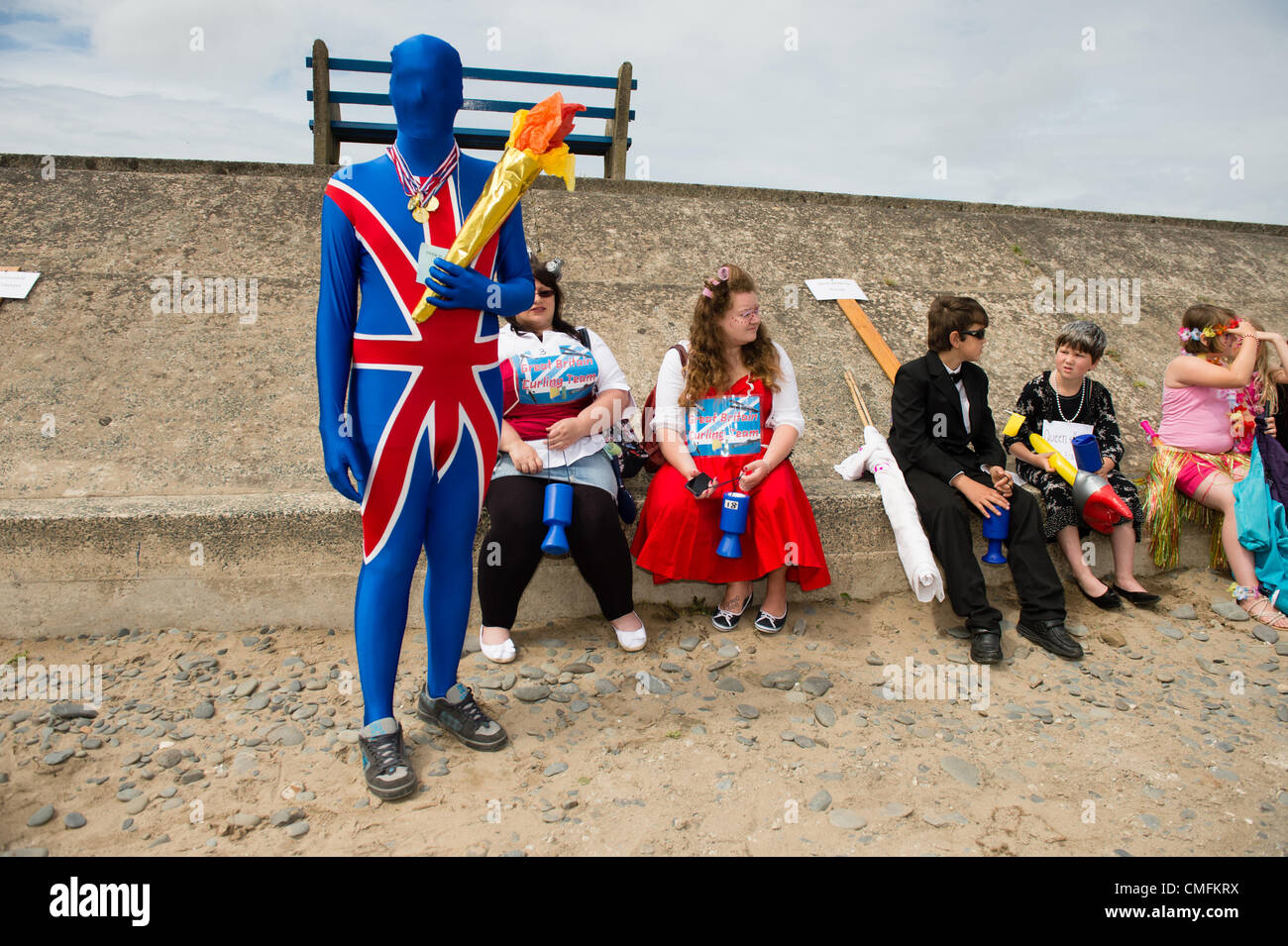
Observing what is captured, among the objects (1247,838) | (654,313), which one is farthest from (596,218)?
(1247,838)

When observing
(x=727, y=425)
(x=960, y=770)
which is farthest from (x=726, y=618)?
(x=960, y=770)

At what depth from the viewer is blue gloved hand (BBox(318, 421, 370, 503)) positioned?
2250 millimetres

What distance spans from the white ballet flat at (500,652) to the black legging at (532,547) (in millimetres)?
82

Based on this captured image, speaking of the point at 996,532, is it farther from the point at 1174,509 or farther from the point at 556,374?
the point at 556,374

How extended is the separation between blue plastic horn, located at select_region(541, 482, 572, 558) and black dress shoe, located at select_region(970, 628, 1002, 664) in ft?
5.38

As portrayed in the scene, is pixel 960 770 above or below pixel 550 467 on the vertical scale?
below

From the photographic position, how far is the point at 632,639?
3.24 meters

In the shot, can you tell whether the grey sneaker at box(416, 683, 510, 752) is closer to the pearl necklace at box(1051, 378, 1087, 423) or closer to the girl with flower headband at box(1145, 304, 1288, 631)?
the pearl necklace at box(1051, 378, 1087, 423)

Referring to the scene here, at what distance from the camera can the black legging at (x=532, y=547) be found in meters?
3.13

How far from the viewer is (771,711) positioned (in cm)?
282

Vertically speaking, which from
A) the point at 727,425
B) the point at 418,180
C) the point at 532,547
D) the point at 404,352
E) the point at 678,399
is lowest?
the point at 532,547

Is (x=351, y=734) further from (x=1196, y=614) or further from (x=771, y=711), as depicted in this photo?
(x=1196, y=614)

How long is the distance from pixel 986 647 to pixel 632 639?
137cm

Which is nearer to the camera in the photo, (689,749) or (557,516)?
(689,749)
